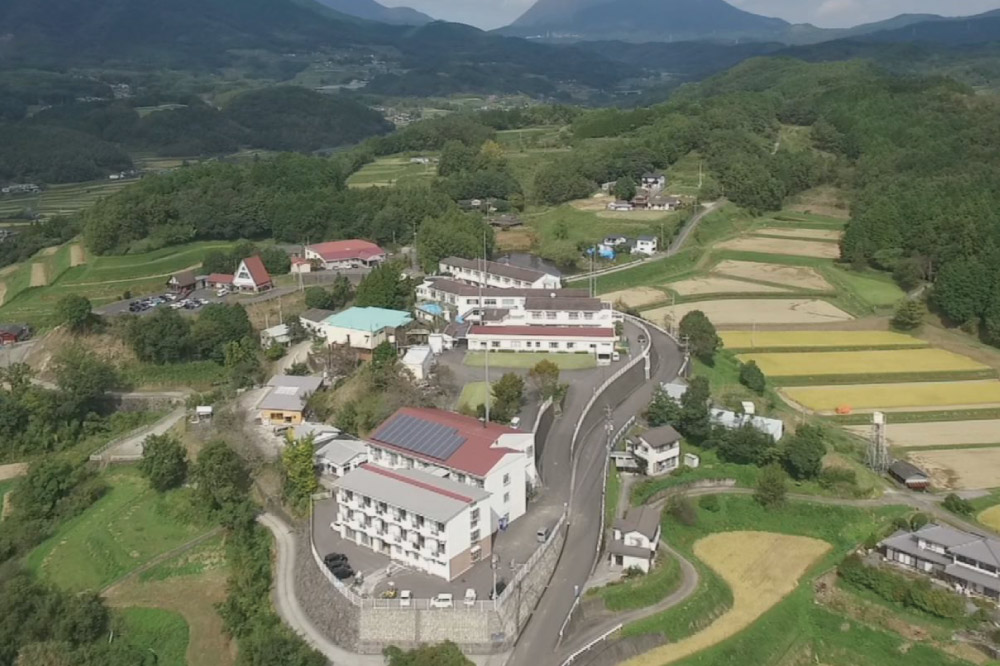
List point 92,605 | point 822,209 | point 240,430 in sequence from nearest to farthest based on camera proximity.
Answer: point 92,605 → point 240,430 → point 822,209

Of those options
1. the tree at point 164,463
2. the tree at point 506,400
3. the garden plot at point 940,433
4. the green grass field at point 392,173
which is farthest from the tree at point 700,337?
the green grass field at point 392,173

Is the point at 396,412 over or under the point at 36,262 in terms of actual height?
over

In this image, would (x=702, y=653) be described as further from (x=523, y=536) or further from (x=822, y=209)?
(x=822, y=209)

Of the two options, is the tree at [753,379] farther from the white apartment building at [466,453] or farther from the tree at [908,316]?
the white apartment building at [466,453]

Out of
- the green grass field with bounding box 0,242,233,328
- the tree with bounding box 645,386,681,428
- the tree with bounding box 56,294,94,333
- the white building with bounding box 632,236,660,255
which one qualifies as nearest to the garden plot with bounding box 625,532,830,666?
the tree with bounding box 645,386,681,428

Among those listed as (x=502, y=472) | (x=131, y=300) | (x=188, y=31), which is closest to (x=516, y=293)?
(x=502, y=472)

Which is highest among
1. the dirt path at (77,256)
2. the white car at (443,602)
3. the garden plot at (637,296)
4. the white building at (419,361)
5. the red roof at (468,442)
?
the red roof at (468,442)

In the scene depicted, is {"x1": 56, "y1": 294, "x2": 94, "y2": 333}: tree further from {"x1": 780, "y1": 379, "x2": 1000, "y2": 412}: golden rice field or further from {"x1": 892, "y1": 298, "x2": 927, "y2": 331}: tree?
{"x1": 892, "y1": 298, "x2": 927, "y2": 331}: tree
